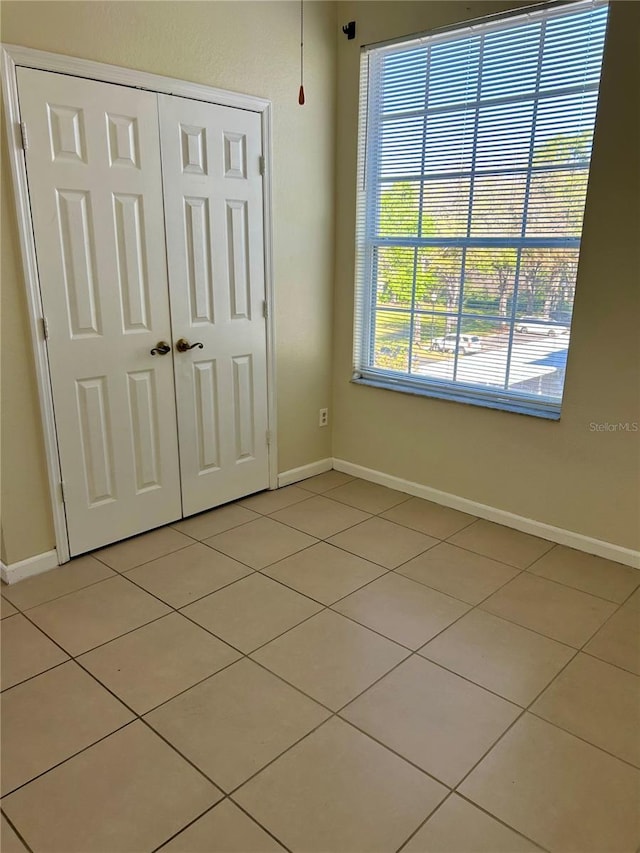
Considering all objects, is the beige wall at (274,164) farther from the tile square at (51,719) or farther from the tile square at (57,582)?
the tile square at (51,719)

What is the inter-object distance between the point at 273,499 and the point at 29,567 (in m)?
1.34

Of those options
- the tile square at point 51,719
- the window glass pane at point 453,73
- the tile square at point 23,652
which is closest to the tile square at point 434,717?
the tile square at point 51,719

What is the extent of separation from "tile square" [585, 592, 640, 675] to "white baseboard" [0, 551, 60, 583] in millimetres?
2236

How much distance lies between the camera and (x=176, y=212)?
289cm

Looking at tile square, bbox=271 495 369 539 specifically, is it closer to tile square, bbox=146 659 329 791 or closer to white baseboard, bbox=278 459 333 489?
white baseboard, bbox=278 459 333 489

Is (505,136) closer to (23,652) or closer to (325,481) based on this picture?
(325,481)

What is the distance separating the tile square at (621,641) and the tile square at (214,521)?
175cm

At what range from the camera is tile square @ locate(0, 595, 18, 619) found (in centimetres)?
244

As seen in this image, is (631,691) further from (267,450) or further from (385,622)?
(267,450)

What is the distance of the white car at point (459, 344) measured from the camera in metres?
3.24

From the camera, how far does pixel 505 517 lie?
326 centimetres

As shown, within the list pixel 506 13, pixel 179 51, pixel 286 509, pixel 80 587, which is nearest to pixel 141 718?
pixel 80 587

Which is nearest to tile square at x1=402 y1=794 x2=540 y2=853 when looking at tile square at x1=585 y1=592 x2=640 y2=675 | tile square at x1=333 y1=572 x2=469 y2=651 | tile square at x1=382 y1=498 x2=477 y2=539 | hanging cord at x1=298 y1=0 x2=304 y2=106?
tile square at x1=333 y1=572 x2=469 y2=651

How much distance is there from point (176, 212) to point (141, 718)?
7.01 ft
